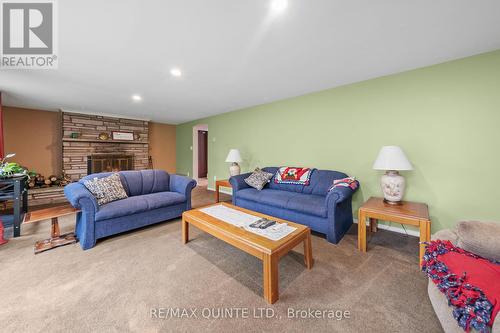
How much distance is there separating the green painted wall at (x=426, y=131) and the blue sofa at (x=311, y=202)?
0.48 meters

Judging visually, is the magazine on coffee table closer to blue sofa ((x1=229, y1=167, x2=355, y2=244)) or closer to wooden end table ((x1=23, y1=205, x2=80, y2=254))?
blue sofa ((x1=229, y1=167, x2=355, y2=244))

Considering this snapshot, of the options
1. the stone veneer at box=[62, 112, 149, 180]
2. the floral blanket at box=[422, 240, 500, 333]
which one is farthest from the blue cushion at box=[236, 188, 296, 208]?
the stone veneer at box=[62, 112, 149, 180]

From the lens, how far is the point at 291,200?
2.79 meters

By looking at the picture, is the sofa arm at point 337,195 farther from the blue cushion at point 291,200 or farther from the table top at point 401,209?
the table top at point 401,209

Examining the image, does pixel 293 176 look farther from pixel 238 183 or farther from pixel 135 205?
pixel 135 205

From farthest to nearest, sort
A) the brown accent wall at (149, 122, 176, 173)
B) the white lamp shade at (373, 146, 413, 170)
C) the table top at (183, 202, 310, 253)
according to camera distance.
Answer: the brown accent wall at (149, 122, 176, 173) < the white lamp shade at (373, 146, 413, 170) < the table top at (183, 202, 310, 253)

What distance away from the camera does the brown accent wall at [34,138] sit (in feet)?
14.5

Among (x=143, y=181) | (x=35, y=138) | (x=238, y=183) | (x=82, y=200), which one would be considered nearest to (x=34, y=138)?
(x=35, y=138)

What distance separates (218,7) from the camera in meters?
1.50

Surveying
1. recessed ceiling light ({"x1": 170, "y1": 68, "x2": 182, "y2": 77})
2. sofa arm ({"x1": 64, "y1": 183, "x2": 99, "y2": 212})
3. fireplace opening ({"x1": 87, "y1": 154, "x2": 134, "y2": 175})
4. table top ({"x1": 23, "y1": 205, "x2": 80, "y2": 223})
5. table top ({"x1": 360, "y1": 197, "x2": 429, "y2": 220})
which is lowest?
table top ({"x1": 23, "y1": 205, "x2": 80, "y2": 223})

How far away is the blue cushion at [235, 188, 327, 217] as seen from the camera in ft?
8.19

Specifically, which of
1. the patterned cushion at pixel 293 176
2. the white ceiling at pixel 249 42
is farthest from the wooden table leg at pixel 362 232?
the white ceiling at pixel 249 42

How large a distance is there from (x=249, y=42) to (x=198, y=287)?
7.80 ft

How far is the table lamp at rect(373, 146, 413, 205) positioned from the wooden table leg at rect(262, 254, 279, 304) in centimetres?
181
